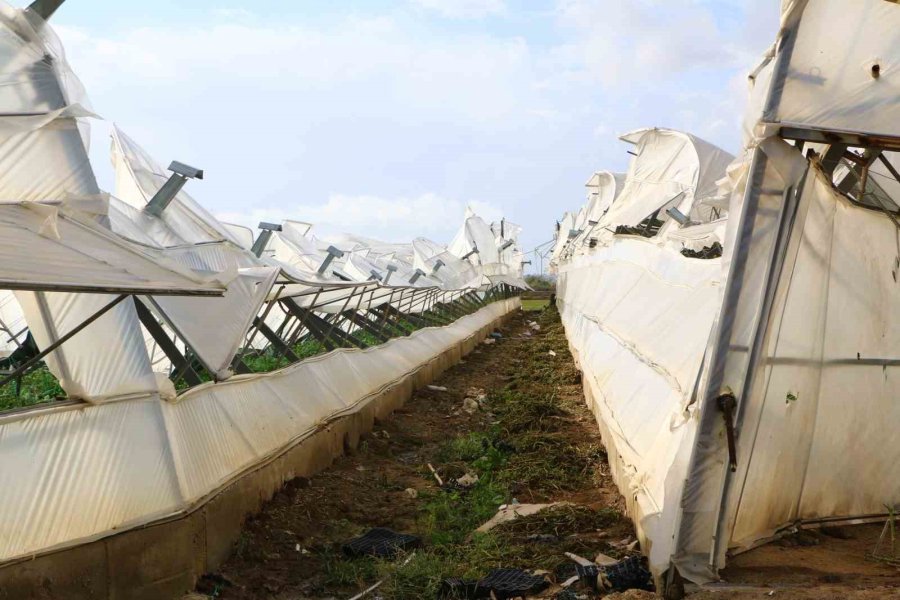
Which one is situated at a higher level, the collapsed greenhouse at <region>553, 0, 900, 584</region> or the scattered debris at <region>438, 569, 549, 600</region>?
the collapsed greenhouse at <region>553, 0, 900, 584</region>

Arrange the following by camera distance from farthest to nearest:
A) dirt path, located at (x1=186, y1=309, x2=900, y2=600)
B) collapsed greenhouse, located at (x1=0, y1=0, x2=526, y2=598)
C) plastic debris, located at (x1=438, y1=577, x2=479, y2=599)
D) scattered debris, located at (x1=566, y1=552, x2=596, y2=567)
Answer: scattered debris, located at (x1=566, y1=552, x2=596, y2=567), plastic debris, located at (x1=438, y1=577, x2=479, y2=599), dirt path, located at (x1=186, y1=309, x2=900, y2=600), collapsed greenhouse, located at (x1=0, y1=0, x2=526, y2=598)

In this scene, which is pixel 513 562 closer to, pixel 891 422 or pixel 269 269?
pixel 891 422

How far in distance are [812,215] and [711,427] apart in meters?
1.58

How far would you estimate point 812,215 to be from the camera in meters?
6.48

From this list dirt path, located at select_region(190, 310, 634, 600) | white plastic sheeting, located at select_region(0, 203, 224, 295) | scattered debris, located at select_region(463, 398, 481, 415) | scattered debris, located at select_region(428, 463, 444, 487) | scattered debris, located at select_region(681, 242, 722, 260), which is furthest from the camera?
scattered debris, located at select_region(463, 398, 481, 415)

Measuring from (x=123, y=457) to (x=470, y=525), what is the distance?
329cm

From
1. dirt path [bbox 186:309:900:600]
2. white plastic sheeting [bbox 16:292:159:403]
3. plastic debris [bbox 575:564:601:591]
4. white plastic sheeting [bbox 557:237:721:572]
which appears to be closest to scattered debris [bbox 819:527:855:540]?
dirt path [bbox 186:309:900:600]

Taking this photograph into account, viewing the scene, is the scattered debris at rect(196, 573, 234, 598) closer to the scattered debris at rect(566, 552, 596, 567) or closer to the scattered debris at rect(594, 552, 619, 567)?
the scattered debris at rect(566, 552, 596, 567)

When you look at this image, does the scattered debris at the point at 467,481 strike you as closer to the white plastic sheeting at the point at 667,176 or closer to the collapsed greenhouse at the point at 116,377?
the collapsed greenhouse at the point at 116,377

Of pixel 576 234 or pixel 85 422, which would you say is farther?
pixel 576 234

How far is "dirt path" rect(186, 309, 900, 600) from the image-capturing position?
6.24m

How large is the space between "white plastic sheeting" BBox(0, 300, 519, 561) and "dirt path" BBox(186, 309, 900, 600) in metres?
0.63

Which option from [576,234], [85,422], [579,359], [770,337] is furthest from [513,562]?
[576,234]

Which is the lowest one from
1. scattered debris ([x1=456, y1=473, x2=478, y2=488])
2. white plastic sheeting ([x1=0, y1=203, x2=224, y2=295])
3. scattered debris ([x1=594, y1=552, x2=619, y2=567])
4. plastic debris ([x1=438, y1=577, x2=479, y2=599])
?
plastic debris ([x1=438, y1=577, x2=479, y2=599])
